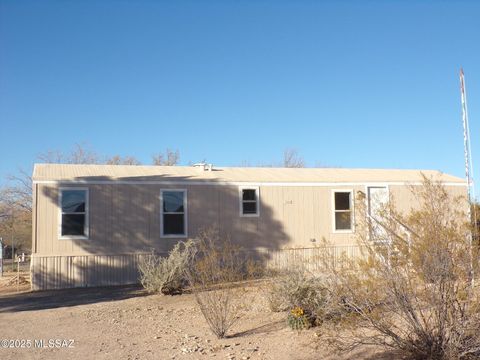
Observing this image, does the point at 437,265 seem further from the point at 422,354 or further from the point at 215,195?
the point at 215,195

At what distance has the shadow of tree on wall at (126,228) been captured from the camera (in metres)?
13.3

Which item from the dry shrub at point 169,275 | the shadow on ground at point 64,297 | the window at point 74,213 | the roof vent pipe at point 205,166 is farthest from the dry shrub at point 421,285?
the roof vent pipe at point 205,166

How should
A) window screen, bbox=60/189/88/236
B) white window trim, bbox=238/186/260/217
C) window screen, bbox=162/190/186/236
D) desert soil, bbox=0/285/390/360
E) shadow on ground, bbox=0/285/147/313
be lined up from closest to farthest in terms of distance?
1. desert soil, bbox=0/285/390/360
2. shadow on ground, bbox=0/285/147/313
3. window screen, bbox=60/189/88/236
4. window screen, bbox=162/190/186/236
5. white window trim, bbox=238/186/260/217

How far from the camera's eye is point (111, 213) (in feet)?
45.5

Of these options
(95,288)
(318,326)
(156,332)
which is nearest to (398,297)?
(318,326)

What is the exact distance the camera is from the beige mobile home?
13375mm

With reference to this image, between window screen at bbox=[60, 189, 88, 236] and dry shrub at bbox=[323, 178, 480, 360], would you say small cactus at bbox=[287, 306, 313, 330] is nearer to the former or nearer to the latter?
dry shrub at bbox=[323, 178, 480, 360]

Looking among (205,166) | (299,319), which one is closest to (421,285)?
(299,319)

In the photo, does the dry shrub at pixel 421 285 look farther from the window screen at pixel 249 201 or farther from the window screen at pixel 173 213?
the window screen at pixel 249 201

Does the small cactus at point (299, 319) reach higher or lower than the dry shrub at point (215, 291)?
lower

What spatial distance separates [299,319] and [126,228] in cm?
784

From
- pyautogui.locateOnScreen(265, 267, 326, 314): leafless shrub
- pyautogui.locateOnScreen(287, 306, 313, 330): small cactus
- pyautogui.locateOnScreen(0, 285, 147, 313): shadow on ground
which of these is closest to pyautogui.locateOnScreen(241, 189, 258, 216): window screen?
pyautogui.locateOnScreen(0, 285, 147, 313): shadow on ground

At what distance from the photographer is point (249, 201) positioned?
15172 mm

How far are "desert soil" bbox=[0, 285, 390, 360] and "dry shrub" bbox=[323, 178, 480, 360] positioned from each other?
0.66m
